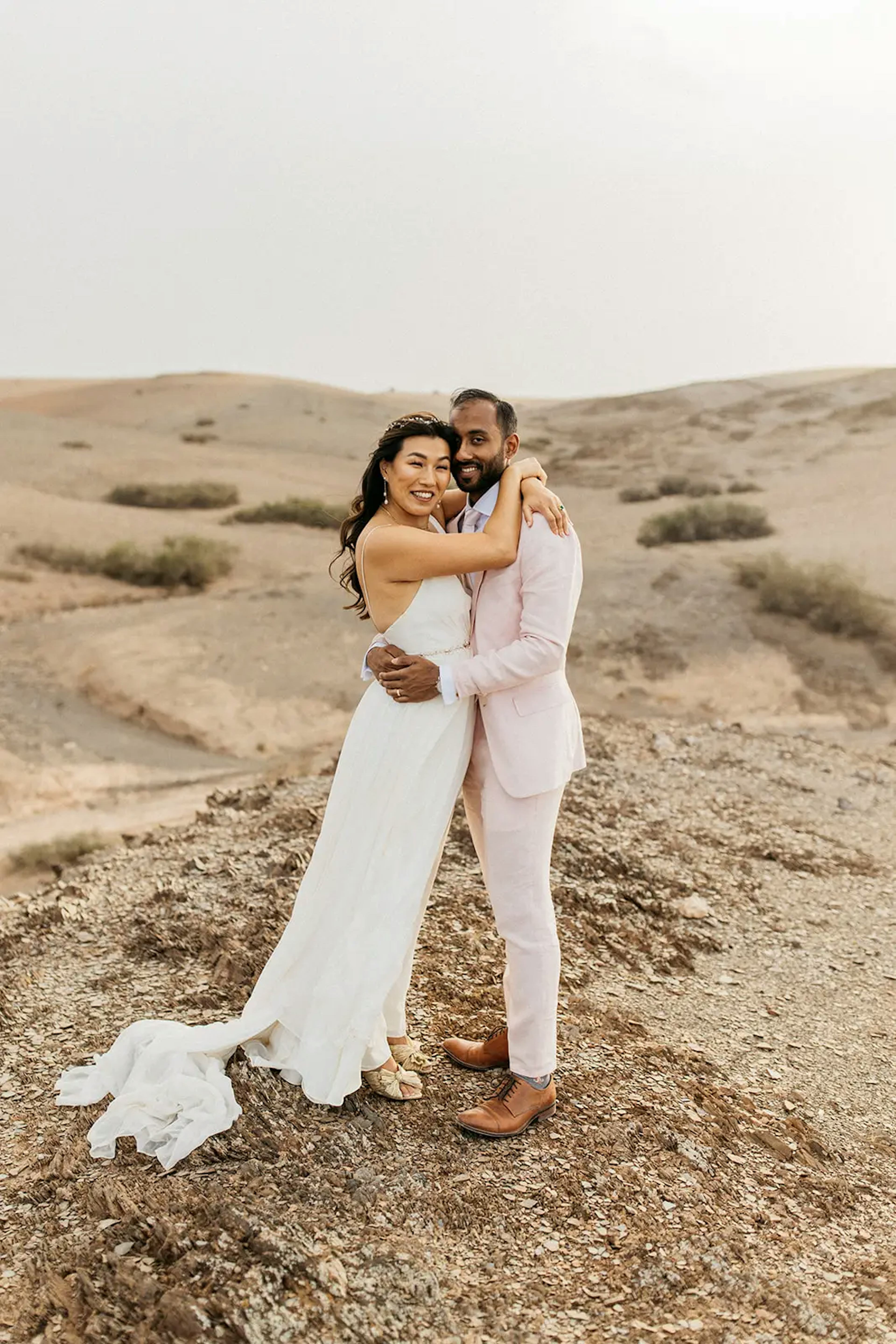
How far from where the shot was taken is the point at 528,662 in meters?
2.92

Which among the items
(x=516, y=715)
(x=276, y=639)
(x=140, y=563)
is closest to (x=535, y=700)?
(x=516, y=715)

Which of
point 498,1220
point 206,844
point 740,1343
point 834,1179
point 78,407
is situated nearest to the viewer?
point 740,1343

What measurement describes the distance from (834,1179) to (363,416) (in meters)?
46.4

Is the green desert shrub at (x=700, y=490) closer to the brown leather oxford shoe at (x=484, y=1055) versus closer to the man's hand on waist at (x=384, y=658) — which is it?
the brown leather oxford shoe at (x=484, y=1055)

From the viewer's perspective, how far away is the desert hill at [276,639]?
10812 millimetres

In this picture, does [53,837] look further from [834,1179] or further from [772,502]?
[772,502]

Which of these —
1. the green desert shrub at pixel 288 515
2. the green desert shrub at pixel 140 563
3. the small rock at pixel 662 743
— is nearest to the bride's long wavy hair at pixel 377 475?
the small rock at pixel 662 743

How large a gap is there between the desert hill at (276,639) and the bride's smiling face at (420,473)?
682 cm

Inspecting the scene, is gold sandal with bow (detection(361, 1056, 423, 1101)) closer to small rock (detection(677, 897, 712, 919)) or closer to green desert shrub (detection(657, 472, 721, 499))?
small rock (detection(677, 897, 712, 919))

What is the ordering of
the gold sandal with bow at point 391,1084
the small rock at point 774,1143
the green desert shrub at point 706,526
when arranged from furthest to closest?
1. the green desert shrub at point 706,526
2. the small rock at point 774,1143
3. the gold sandal with bow at point 391,1084

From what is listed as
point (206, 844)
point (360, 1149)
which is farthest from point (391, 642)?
point (206, 844)

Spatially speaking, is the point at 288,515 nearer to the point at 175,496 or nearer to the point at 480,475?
the point at 175,496

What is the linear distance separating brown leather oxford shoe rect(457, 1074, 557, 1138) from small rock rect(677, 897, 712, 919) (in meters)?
2.45

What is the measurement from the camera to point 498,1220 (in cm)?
289
